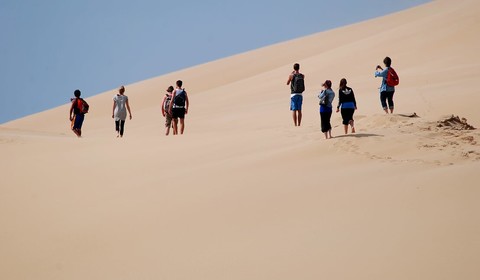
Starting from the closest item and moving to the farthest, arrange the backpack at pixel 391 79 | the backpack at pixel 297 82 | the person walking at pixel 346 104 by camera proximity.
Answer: the person walking at pixel 346 104
the backpack at pixel 391 79
the backpack at pixel 297 82

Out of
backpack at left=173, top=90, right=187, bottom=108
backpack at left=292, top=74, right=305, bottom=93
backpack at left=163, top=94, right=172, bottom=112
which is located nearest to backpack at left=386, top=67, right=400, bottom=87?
backpack at left=292, top=74, right=305, bottom=93

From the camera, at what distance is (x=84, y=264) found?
183 inches

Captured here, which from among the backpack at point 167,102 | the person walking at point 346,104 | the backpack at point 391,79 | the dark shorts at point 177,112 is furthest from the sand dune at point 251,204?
the backpack at point 167,102

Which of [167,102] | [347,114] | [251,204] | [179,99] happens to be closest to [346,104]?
[347,114]

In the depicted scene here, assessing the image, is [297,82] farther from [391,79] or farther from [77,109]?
[77,109]

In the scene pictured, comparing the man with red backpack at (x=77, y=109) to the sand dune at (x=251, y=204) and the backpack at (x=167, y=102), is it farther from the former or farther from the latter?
the backpack at (x=167, y=102)

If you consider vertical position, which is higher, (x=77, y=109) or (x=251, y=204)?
(x=77, y=109)

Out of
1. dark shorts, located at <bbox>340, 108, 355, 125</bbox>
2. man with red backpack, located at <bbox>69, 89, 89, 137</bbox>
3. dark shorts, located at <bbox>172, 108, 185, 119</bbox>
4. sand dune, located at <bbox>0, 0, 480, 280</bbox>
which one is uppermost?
man with red backpack, located at <bbox>69, 89, 89, 137</bbox>

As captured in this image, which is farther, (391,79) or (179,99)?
(179,99)

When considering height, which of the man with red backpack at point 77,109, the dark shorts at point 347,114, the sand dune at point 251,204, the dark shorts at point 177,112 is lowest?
the sand dune at point 251,204

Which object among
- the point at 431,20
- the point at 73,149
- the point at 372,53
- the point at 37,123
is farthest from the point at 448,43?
the point at 37,123

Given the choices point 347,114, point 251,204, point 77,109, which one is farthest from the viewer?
point 77,109

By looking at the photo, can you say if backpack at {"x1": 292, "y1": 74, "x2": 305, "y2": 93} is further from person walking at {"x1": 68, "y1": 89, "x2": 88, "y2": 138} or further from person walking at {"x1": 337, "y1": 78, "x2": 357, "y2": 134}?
→ person walking at {"x1": 68, "y1": 89, "x2": 88, "y2": 138}

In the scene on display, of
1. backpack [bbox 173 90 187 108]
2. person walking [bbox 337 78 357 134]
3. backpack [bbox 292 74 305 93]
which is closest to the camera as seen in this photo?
person walking [bbox 337 78 357 134]
